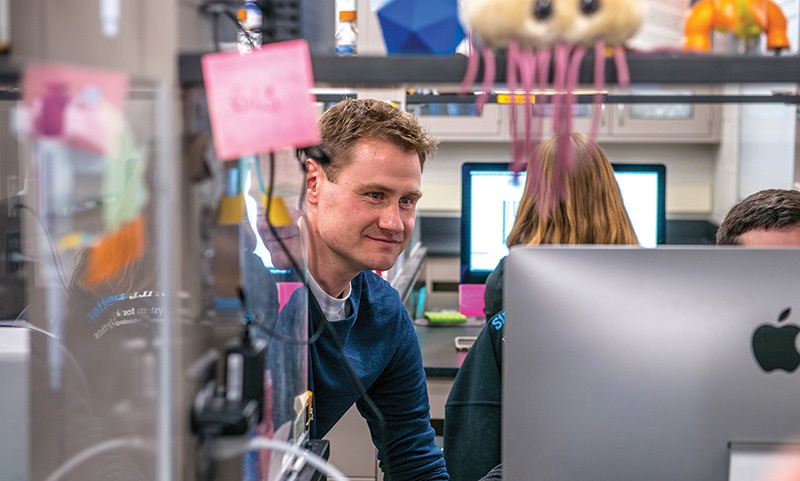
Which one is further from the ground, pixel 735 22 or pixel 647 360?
pixel 735 22

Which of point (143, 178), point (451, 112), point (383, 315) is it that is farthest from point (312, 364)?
point (451, 112)

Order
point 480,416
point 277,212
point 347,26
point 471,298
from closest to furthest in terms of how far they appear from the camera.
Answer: point 277,212, point 480,416, point 347,26, point 471,298

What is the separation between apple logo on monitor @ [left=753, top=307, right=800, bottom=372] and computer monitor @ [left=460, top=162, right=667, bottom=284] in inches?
81.5

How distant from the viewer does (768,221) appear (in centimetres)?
157

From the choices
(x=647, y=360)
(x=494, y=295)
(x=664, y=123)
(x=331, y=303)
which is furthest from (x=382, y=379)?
(x=664, y=123)

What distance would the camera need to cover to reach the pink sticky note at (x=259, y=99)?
2.39 ft

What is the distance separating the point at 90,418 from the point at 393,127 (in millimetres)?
885

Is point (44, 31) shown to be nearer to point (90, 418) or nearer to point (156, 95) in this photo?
point (156, 95)

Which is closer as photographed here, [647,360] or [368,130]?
[647,360]

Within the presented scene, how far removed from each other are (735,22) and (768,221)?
0.84m

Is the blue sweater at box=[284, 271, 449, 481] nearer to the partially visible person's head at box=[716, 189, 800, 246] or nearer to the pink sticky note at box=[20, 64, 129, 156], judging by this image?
the partially visible person's head at box=[716, 189, 800, 246]

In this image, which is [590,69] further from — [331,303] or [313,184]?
[313,184]

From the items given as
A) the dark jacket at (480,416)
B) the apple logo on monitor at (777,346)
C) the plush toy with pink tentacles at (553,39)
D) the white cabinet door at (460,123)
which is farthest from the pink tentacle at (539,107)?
the white cabinet door at (460,123)

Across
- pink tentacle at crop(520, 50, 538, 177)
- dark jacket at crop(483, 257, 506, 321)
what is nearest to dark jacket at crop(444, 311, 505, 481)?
dark jacket at crop(483, 257, 506, 321)
